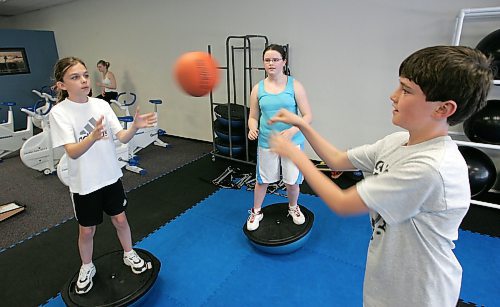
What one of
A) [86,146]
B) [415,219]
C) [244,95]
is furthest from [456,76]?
[244,95]

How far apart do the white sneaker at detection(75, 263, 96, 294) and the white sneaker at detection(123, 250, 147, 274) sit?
238mm

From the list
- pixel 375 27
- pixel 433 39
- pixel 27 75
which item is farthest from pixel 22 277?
pixel 27 75

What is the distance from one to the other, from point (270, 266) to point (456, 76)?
2.01 m

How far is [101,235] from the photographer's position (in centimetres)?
296

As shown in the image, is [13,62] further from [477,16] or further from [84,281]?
[477,16]

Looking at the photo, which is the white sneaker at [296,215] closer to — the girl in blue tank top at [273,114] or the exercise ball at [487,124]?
the girl in blue tank top at [273,114]

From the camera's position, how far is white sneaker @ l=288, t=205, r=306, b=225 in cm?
276

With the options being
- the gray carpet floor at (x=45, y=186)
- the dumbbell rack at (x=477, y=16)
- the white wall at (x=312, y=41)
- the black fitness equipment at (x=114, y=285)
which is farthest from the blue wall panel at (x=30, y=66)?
the dumbbell rack at (x=477, y=16)

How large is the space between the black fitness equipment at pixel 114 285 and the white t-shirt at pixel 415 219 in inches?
59.0

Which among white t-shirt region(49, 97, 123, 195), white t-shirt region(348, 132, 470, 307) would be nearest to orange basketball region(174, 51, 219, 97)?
white t-shirt region(49, 97, 123, 195)

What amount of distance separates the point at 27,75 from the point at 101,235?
21.6ft

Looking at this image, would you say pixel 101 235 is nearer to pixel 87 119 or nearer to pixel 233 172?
pixel 87 119

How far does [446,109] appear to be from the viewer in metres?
0.90

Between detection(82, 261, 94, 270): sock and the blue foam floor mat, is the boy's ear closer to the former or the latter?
the blue foam floor mat
